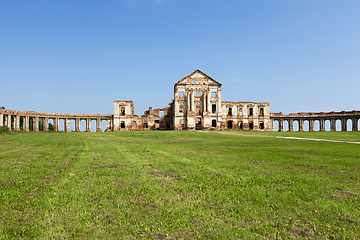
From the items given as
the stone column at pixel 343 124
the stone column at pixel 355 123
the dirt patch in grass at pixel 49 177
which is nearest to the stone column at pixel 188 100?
the stone column at pixel 343 124

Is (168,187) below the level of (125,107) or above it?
below

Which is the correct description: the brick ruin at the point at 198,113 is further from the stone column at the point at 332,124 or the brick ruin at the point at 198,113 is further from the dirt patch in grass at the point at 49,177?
the dirt patch in grass at the point at 49,177

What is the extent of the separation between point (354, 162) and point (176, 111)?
159 ft

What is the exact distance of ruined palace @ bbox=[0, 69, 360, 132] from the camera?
57.7 metres

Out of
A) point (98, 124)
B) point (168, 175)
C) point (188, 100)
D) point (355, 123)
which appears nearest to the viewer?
point (168, 175)

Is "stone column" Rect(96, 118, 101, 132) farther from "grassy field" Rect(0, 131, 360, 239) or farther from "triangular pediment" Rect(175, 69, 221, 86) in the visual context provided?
"grassy field" Rect(0, 131, 360, 239)

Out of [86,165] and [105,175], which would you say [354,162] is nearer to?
[105,175]

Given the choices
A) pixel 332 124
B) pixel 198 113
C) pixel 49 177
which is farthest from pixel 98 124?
pixel 332 124

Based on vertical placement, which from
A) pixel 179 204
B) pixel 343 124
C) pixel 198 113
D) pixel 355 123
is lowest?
pixel 179 204

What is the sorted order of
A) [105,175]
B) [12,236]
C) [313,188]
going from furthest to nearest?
1. [105,175]
2. [313,188]
3. [12,236]

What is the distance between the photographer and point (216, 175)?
8.13 metres

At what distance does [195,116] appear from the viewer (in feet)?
189

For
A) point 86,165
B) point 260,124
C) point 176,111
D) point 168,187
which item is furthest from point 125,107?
point 168,187

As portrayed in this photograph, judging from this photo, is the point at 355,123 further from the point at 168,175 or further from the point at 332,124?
the point at 168,175
